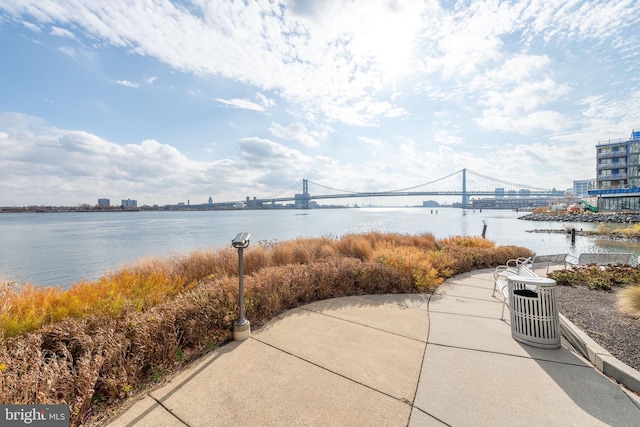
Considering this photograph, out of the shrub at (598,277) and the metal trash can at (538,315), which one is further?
the shrub at (598,277)

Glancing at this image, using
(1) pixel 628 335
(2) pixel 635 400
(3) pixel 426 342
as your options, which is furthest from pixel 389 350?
(1) pixel 628 335

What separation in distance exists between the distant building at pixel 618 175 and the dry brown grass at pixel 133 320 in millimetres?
77093

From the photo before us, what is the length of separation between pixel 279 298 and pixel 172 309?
1.77 metres

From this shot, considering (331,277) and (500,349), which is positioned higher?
(331,277)

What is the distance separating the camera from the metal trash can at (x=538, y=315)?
3.77 meters

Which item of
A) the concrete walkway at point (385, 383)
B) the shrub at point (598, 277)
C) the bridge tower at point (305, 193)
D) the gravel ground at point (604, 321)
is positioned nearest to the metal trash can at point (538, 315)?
the concrete walkway at point (385, 383)

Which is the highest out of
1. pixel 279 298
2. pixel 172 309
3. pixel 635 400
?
pixel 172 309

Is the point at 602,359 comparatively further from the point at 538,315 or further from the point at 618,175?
the point at 618,175

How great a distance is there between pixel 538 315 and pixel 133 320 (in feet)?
16.6

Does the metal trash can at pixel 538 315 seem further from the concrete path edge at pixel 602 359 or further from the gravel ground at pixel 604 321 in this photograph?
the gravel ground at pixel 604 321

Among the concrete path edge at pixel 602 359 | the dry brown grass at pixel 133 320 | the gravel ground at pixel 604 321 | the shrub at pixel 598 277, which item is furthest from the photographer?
the shrub at pixel 598 277

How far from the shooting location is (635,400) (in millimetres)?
2789

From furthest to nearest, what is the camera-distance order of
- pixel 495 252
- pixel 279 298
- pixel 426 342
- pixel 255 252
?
pixel 495 252 → pixel 255 252 → pixel 279 298 → pixel 426 342

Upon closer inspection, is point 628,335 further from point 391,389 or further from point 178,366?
point 178,366
